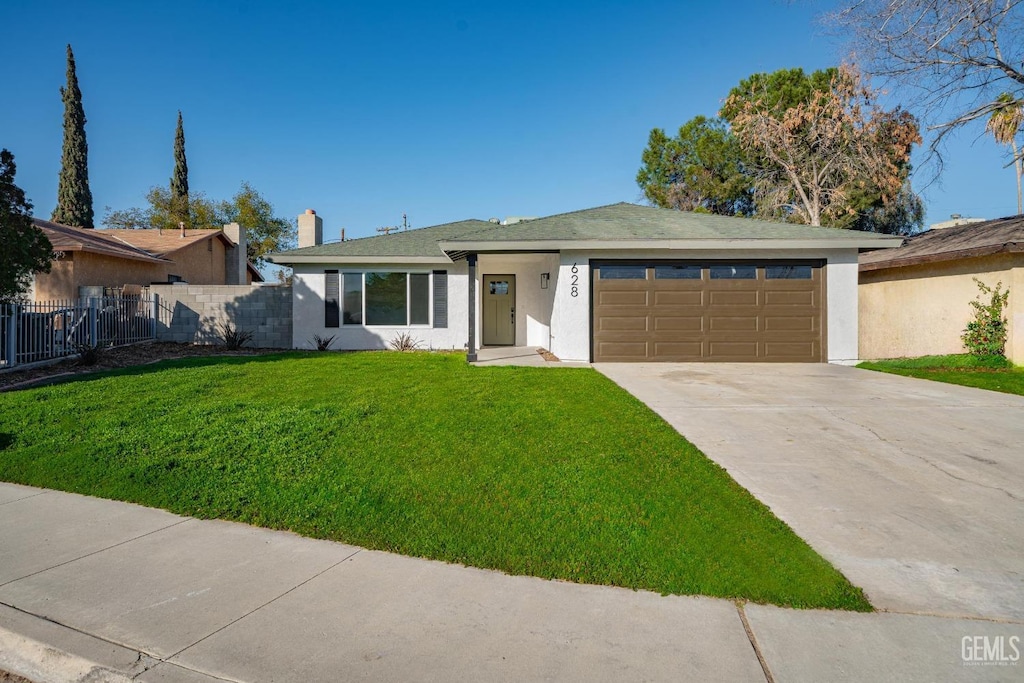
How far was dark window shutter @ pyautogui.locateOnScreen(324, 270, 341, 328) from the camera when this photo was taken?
15.4 metres

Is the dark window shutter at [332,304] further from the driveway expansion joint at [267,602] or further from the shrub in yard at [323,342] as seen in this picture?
the driveway expansion joint at [267,602]

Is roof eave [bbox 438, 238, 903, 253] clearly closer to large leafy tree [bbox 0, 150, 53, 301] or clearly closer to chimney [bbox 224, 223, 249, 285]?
large leafy tree [bbox 0, 150, 53, 301]

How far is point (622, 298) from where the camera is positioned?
13.0 m

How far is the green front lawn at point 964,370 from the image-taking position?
10.0m

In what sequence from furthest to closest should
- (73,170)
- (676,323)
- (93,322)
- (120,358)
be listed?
(73,170) → (93,322) → (676,323) → (120,358)

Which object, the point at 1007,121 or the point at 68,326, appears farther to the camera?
the point at 1007,121

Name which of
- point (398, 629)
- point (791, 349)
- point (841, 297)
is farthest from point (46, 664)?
point (841, 297)

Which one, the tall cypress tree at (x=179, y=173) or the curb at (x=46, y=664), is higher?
the tall cypress tree at (x=179, y=173)

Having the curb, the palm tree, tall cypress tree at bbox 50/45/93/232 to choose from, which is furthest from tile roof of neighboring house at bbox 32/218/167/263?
the palm tree

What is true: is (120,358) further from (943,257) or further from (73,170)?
(73,170)

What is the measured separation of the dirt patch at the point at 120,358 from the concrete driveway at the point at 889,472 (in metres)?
10.4

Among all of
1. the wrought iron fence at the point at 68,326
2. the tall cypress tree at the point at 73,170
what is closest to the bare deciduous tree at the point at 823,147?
the wrought iron fence at the point at 68,326

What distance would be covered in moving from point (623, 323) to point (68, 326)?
12.8 meters

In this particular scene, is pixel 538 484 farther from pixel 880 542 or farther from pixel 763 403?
pixel 763 403
